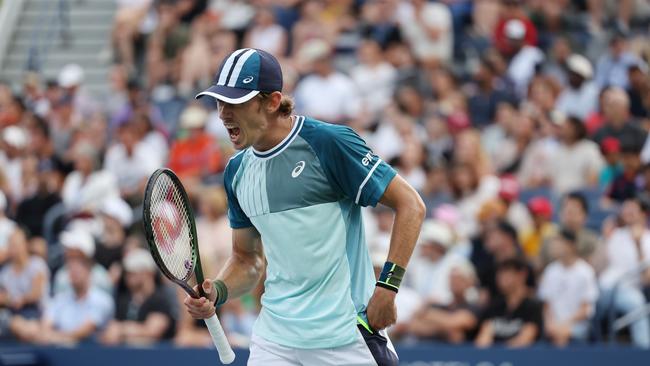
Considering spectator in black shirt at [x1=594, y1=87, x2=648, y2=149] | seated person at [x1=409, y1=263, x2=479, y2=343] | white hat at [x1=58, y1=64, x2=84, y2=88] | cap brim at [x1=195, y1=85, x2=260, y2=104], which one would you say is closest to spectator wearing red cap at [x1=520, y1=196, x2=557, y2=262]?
seated person at [x1=409, y1=263, x2=479, y2=343]

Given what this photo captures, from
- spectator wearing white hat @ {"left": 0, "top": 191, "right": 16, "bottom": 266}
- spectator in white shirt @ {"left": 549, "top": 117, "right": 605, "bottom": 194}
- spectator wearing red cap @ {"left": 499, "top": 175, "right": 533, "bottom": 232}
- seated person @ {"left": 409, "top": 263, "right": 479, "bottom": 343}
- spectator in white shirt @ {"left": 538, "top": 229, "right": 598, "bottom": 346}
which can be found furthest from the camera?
spectator wearing white hat @ {"left": 0, "top": 191, "right": 16, "bottom": 266}

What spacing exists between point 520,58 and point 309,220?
878 cm

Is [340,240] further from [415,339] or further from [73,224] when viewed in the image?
[73,224]

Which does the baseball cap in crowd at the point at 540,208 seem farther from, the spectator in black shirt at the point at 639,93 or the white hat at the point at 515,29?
the white hat at the point at 515,29

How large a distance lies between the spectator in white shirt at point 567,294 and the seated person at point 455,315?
559mm

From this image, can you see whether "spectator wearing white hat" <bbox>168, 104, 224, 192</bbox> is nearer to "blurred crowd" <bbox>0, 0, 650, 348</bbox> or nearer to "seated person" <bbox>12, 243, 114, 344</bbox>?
"blurred crowd" <bbox>0, 0, 650, 348</bbox>

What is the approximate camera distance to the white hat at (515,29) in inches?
554

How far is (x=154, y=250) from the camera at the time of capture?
17.5 feet

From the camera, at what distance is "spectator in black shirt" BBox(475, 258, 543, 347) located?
10039 millimetres

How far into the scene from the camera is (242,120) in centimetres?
544

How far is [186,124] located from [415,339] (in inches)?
182

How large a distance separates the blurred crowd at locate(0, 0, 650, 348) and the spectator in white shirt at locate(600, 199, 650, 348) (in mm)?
16

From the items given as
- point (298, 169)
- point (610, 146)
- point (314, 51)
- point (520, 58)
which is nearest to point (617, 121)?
point (610, 146)

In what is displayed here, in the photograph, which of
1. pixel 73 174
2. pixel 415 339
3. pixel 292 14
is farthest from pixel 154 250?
pixel 292 14
